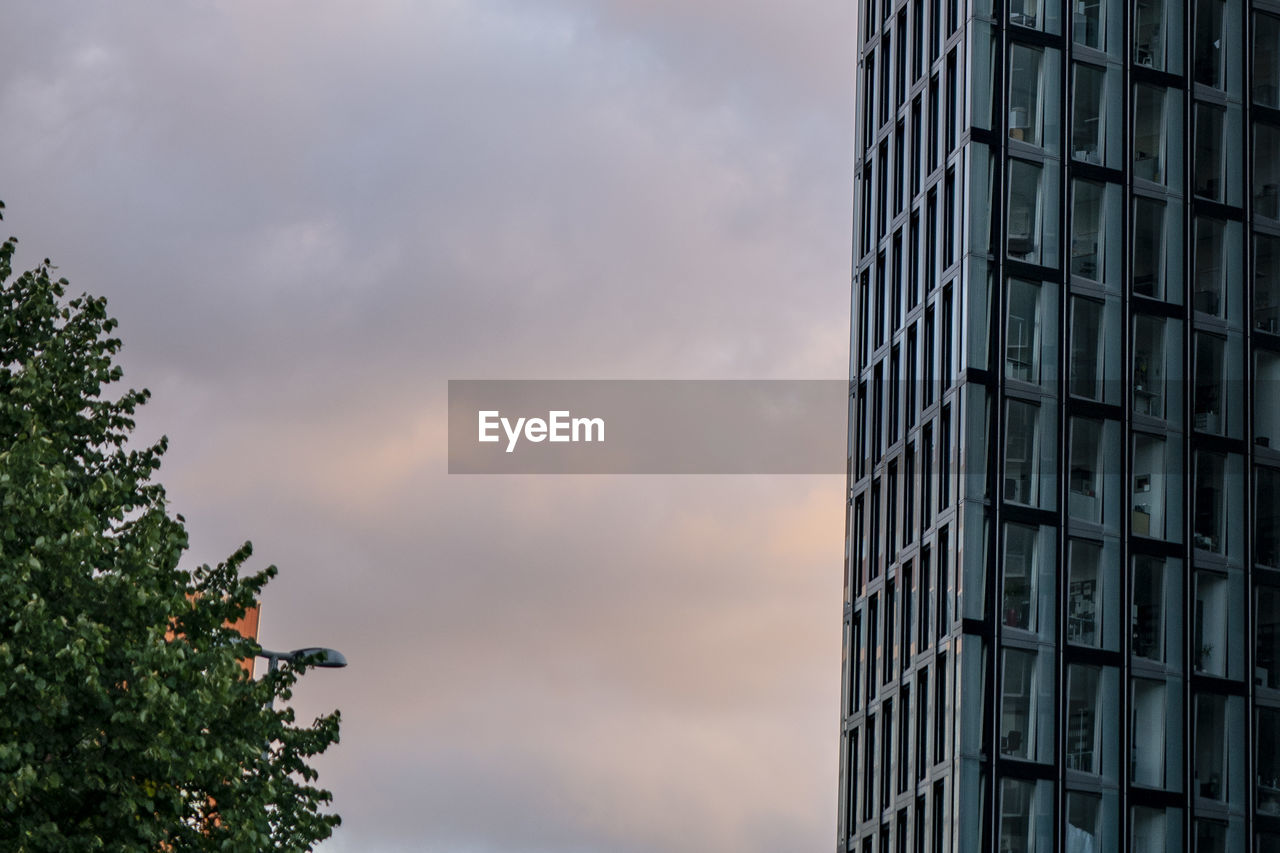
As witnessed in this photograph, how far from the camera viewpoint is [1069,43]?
73.5 meters

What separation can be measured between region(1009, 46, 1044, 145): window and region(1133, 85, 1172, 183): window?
138 inches

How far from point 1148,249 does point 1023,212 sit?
4628 millimetres

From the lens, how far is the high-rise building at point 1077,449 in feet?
221

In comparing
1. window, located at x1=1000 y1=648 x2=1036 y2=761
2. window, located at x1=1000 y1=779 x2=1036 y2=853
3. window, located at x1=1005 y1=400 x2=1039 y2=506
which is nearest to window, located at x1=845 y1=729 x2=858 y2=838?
window, located at x1=1000 y1=648 x2=1036 y2=761

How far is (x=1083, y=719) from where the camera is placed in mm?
67375

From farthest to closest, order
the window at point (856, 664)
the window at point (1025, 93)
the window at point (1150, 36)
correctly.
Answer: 1. the window at point (856, 664)
2. the window at point (1150, 36)
3. the window at point (1025, 93)

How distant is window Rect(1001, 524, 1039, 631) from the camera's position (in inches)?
2677

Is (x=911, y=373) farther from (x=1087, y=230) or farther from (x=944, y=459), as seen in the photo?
(x=1087, y=230)

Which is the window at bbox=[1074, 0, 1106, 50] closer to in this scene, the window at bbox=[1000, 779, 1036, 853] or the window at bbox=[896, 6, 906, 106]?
the window at bbox=[896, 6, 906, 106]

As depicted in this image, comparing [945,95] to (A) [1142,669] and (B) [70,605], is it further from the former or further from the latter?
(B) [70,605]

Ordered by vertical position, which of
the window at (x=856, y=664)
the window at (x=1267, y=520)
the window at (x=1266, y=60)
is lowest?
the window at (x=856, y=664)

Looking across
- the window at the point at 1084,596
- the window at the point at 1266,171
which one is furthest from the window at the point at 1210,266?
the window at the point at 1084,596

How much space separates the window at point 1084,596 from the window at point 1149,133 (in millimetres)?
13630

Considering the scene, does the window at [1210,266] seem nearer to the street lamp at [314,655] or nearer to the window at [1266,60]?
the window at [1266,60]
